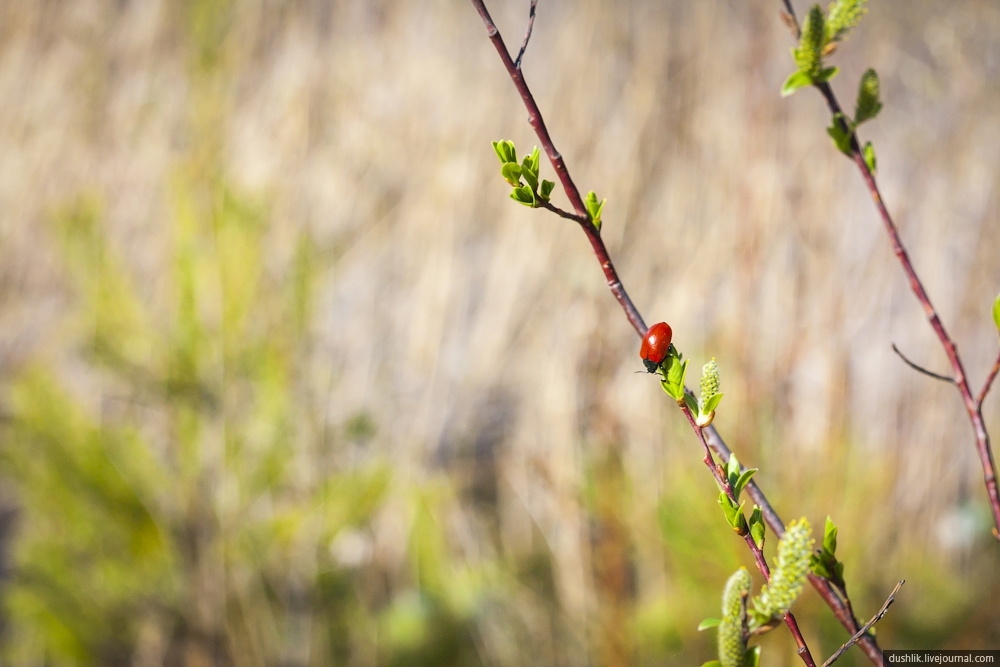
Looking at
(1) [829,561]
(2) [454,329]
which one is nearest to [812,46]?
(1) [829,561]

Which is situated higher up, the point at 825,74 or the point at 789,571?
the point at 825,74

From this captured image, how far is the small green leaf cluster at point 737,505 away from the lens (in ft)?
0.97

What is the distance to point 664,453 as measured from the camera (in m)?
1.32

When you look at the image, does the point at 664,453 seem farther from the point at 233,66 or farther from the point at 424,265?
the point at 233,66

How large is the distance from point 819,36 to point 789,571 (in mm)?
266

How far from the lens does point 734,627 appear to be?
27cm

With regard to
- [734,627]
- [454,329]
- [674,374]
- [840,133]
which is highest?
[454,329]

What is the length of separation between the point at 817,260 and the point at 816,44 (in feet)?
2.75

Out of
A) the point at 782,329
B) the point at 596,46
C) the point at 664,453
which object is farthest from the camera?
the point at 596,46

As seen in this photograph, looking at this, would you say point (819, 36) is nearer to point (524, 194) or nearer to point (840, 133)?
point (840, 133)

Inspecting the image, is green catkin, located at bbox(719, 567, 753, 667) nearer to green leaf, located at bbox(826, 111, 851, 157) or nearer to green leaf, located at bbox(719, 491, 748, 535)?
green leaf, located at bbox(719, 491, 748, 535)

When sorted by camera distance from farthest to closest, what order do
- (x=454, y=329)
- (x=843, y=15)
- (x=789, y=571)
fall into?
(x=454, y=329) < (x=843, y=15) < (x=789, y=571)

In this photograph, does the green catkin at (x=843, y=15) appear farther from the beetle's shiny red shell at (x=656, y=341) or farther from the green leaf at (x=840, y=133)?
the beetle's shiny red shell at (x=656, y=341)

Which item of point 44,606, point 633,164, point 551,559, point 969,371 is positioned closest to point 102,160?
point 44,606
